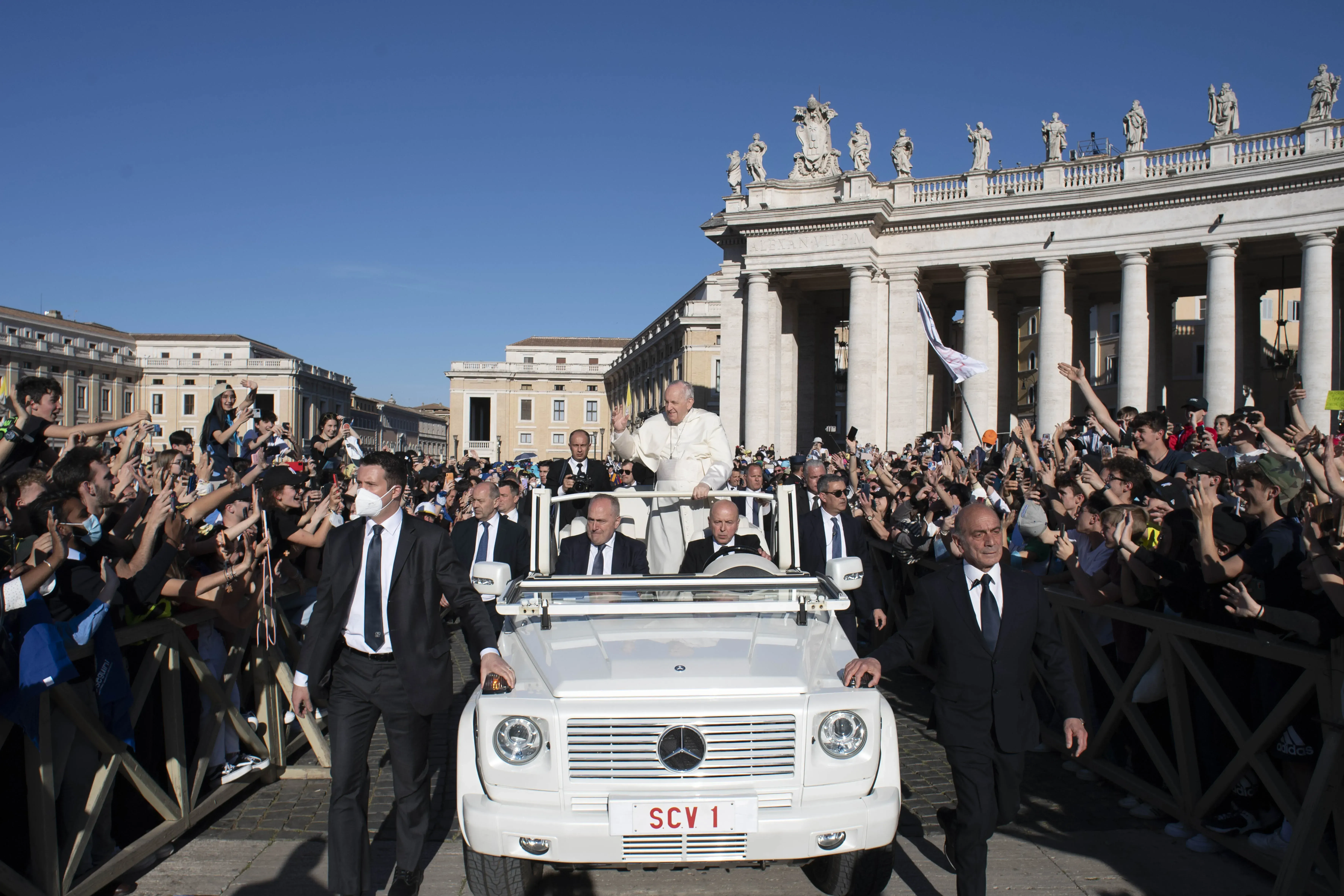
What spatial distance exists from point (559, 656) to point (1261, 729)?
12.0 ft

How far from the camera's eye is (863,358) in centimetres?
3341

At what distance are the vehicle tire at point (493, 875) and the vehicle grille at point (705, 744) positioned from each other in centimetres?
Answer: 74

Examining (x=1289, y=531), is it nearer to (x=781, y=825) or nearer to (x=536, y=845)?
(x=781, y=825)

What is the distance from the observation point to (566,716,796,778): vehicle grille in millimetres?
4000

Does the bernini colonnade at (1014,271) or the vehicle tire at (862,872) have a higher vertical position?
the bernini colonnade at (1014,271)

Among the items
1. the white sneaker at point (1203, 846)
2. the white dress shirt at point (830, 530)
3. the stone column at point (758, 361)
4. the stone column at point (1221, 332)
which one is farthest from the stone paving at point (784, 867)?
the stone column at point (758, 361)

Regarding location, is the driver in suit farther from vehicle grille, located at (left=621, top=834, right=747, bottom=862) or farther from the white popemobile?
vehicle grille, located at (left=621, top=834, right=747, bottom=862)

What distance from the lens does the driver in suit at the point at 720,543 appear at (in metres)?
6.33

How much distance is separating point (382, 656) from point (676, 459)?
11.6 feet

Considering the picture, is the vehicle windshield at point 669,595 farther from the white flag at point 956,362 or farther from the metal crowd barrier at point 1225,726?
the white flag at point 956,362

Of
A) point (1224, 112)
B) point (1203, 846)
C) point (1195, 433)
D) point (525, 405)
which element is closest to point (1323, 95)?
point (1224, 112)

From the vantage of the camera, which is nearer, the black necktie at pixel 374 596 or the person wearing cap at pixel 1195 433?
the black necktie at pixel 374 596

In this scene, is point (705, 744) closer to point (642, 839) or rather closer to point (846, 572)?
point (642, 839)

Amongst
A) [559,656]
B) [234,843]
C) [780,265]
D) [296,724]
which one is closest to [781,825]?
[559,656]
